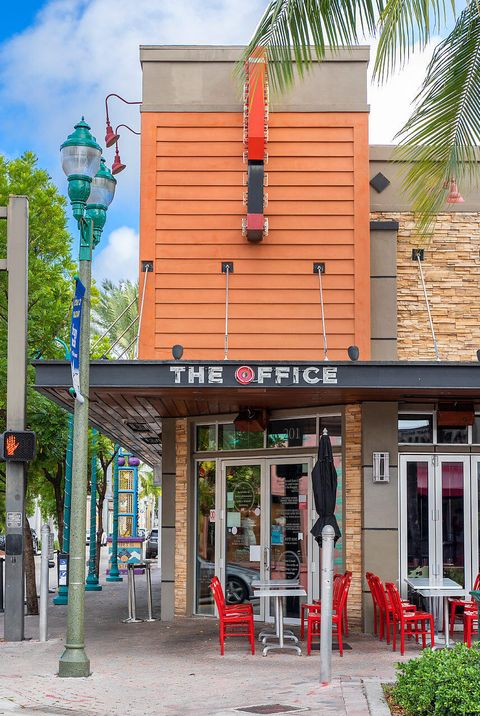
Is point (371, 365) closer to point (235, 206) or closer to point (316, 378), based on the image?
point (316, 378)

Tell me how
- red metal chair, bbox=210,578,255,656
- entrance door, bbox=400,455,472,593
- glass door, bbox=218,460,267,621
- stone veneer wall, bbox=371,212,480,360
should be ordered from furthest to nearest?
glass door, bbox=218,460,267,621 → stone veneer wall, bbox=371,212,480,360 → entrance door, bbox=400,455,472,593 → red metal chair, bbox=210,578,255,656

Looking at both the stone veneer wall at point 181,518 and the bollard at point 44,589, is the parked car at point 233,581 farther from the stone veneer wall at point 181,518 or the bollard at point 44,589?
the bollard at point 44,589

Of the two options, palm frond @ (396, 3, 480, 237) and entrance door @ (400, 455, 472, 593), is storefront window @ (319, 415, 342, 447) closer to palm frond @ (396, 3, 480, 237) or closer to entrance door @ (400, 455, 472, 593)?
entrance door @ (400, 455, 472, 593)

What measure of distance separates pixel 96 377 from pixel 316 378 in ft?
9.09

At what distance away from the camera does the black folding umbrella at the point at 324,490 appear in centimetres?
1159

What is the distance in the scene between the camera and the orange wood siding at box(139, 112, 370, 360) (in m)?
15.6

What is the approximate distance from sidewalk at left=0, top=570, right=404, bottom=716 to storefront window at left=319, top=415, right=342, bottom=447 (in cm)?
296

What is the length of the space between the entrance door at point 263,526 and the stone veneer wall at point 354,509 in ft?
2.30

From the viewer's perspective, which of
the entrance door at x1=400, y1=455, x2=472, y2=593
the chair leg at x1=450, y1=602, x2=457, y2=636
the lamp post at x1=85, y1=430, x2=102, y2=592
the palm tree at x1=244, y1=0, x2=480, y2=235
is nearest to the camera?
the palm tree at x1=244, y1=0, x2=480, y2=235

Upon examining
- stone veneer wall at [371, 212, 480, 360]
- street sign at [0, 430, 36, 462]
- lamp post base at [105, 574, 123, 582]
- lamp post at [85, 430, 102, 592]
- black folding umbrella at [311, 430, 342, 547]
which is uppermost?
stone veneer wall at [371, 212, 480, 360]

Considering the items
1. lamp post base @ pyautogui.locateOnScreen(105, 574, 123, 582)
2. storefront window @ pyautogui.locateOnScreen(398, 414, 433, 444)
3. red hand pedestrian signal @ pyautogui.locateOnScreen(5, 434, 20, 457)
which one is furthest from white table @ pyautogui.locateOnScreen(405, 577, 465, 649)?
Result: lamp post base @ pyautogui.locateOnScreen(105, 574, 123, 582)

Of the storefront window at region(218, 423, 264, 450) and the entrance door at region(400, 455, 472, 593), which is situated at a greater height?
the storefront window at region(218, 423, 264, 450)

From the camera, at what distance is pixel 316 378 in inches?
508

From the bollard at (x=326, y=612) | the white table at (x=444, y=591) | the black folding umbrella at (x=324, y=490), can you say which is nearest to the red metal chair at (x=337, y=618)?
the white table at (x=444, y=591)
